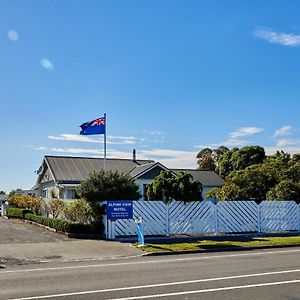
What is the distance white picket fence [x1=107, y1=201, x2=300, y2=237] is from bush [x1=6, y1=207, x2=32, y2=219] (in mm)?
15606

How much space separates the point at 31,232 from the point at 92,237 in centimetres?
472

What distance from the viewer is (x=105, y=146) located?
3031 centimetres

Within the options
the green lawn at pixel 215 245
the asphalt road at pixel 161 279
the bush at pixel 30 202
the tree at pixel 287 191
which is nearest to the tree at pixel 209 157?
the bush at pixel 30 202

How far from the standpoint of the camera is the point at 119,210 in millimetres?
21422

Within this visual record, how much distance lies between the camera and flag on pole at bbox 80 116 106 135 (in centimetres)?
2958

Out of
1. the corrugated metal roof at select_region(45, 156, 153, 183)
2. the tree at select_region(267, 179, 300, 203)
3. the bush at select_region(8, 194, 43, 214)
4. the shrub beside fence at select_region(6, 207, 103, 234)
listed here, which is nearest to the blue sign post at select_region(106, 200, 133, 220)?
the shrub beside fence at select_region(6, 207, 103, 234)

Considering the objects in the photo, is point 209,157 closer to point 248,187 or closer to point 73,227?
point 248,187

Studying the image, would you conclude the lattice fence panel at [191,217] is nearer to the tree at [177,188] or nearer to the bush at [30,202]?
the tree at [177,188]

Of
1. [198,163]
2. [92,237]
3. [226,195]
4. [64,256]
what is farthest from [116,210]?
[198,163]

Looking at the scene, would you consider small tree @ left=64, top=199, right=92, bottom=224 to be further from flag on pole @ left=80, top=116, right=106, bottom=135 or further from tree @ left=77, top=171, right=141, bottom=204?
flag on pole @ left=80, top=116, right=106, bottom=135

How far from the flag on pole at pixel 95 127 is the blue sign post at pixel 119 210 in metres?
9.05

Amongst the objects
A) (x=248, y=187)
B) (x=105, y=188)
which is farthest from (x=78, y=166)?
(x=105, y=188)

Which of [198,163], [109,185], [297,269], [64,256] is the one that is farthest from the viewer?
[198,163]

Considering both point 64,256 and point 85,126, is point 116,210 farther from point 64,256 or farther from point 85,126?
point 85,126
